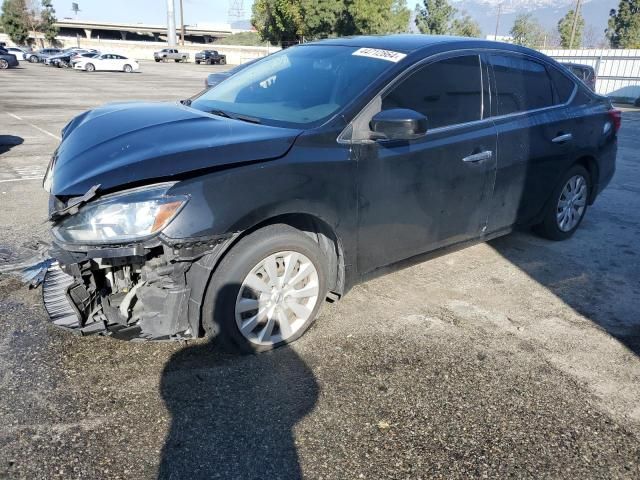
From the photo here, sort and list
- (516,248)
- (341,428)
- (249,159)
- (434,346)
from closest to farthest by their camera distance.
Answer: (341,428) < (249,159) < (434,346) < (516,248)

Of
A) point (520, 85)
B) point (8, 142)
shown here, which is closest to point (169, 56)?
point (8, 142)

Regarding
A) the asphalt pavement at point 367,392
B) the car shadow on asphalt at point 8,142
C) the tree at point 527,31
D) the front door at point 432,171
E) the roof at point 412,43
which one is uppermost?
the tree at point 527,31

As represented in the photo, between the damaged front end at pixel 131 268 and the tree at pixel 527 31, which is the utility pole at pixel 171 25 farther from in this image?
the damaged front end at pixel 131 268

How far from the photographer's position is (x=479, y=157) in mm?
3852

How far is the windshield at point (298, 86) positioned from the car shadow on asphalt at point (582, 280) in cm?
226

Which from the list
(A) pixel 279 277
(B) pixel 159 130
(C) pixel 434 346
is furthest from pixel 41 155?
(C) pixel 434 346

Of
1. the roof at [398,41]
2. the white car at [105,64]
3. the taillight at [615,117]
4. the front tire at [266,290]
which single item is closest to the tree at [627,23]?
the white car at [105,64]

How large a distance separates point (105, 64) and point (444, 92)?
40.0 meters

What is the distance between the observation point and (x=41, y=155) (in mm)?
8641

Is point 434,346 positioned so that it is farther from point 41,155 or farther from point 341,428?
point 41,155

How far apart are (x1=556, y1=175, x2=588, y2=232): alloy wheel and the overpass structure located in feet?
349

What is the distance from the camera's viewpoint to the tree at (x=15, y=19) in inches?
2714

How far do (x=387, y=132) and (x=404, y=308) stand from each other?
1.32m

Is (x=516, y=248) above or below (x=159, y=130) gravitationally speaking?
below
